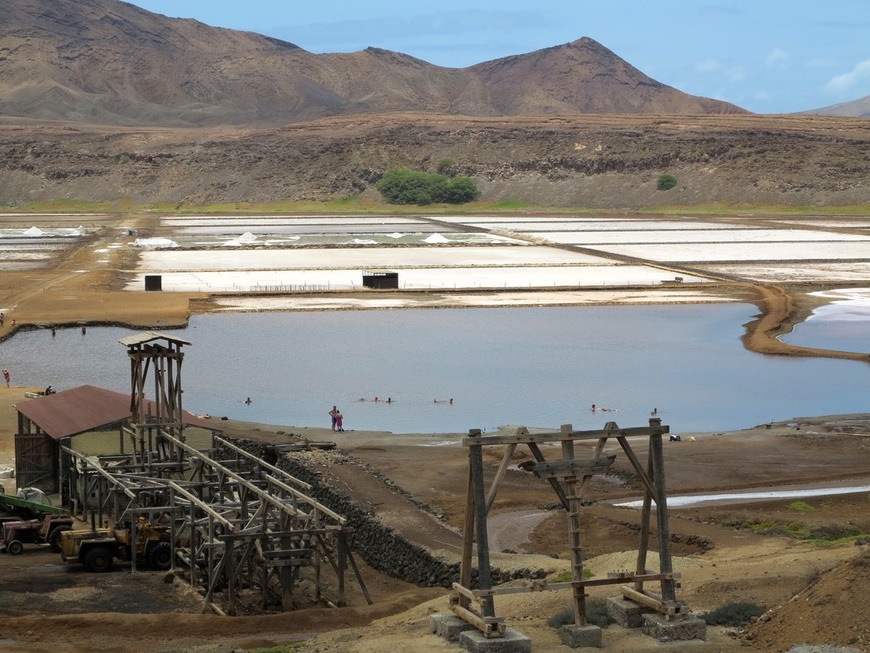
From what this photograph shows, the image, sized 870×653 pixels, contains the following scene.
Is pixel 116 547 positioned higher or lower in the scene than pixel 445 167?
lower

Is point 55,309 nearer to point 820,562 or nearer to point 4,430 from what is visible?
point 4,430

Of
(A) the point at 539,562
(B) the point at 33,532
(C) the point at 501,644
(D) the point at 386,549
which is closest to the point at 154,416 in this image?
(B) the point at 33,532

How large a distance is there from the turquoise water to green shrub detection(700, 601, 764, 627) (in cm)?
1810

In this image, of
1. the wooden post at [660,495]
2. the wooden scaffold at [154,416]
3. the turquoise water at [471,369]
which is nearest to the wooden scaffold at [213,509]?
the wooden scaffold at [154,416]

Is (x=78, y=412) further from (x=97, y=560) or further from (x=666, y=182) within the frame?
(x=666, y=182)

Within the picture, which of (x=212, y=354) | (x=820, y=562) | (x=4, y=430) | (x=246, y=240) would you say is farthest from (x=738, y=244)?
(x=820, y=562)

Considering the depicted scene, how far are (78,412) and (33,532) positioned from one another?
5.30 meters

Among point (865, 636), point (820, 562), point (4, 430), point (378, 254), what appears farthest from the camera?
point (378, 254)

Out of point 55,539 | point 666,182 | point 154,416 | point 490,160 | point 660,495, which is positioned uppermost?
point 490,160

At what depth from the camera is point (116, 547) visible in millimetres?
20922

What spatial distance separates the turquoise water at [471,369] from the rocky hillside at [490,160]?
89337mm

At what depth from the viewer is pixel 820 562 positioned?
15516 mm

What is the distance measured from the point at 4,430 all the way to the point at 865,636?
22.9 meters

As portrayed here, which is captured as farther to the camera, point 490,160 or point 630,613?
point 490,160
